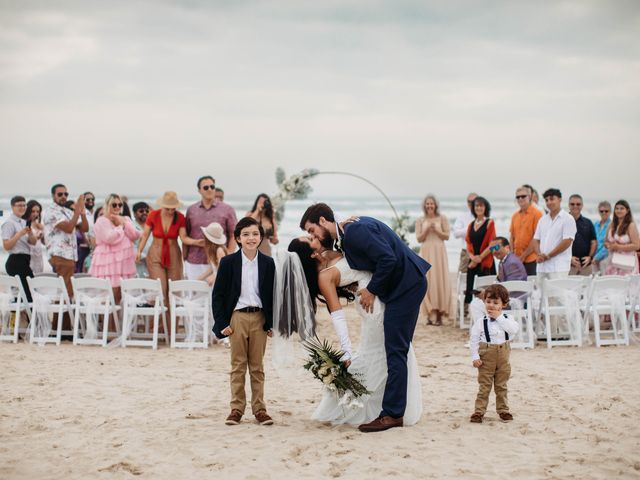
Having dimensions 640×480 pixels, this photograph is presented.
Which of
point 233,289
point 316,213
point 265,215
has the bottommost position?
point 233,289

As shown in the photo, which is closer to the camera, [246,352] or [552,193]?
[246,352]

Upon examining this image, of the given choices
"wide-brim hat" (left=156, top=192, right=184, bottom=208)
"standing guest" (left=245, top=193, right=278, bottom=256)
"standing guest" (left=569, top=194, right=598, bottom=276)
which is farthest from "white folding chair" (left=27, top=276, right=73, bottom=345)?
"standing guest" (left=569, top=194, right=598, bottom=276)

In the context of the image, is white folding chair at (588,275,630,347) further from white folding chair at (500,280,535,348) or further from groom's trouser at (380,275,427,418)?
groom's trouser at (380,275,427,418)

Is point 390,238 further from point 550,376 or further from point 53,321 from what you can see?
point 53,321

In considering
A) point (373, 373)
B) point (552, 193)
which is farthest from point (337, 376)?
point (552, 193)

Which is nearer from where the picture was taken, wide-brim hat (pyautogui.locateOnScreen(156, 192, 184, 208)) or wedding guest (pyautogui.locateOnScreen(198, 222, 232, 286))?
wedding guest (pyautogui.locateOnScreen(198, 222, 232, 286))

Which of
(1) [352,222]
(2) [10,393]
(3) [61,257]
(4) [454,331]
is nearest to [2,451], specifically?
(2) [10,393]

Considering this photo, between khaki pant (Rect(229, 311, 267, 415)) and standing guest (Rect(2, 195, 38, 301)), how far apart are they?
5.70 metres

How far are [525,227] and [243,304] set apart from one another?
19.4 feet

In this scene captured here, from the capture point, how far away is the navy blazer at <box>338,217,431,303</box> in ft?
18.6

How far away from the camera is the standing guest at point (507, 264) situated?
32.6ft

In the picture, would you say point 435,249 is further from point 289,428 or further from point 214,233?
point 289,428

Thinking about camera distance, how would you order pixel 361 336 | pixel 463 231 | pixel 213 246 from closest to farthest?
pixel 361 336, pixel 213 246, pixel 463 231

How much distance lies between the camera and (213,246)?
10234 millimetres
